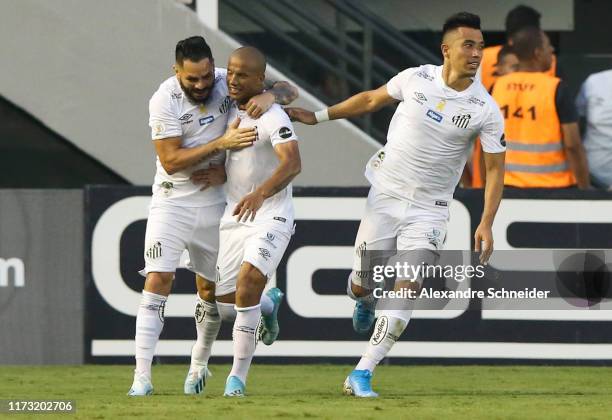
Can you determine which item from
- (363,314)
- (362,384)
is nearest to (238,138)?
(362,384)

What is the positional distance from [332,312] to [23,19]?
3839mm

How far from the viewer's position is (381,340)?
9.66m

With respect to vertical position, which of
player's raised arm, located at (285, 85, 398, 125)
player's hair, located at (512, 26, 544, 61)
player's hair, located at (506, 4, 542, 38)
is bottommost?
player's raised arm, located at (285, 85, 398, 125)

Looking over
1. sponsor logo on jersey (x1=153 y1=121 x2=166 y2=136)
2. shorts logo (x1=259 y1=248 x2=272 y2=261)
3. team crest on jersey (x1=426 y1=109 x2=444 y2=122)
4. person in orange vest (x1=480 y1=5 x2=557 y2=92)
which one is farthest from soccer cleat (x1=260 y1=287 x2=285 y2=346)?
person in orange vest (x1=480 y1=5 x2=557 y2=92)

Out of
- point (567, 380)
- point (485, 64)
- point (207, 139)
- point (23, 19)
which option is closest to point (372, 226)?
point (207, 139)

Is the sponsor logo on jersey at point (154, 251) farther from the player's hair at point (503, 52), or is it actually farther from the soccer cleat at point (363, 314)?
the player's hair at point (503, 52)

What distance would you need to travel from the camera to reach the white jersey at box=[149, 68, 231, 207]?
31.4 feet

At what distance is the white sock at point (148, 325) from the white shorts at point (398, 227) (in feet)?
4.56

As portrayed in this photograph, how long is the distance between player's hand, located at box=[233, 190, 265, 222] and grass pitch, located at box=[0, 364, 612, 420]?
1.05 m

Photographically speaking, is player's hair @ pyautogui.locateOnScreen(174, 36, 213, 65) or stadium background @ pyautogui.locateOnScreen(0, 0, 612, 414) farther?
stadium background @ pyautogui.locateOnScreen(0, 0, 612, 414)

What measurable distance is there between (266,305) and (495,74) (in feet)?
11.1

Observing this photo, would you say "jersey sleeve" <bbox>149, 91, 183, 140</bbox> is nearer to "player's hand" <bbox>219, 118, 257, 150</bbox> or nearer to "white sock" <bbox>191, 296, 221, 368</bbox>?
"player's hand" <bbox>219, 118, 257, 150</bbox>

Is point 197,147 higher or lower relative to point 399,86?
lower

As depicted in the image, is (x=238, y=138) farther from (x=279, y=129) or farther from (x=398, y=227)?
(x=398, y=227)
